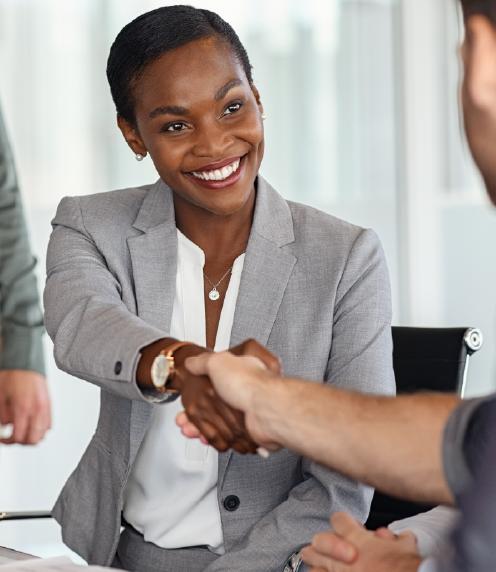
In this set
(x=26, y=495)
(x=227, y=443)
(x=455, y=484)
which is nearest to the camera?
(x=455, y=484)

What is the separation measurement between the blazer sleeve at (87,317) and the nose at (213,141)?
1.10 ft

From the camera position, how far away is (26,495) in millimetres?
4590

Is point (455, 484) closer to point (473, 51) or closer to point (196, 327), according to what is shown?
point (473, 51)

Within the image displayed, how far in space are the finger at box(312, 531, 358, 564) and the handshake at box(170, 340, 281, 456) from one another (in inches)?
6.4

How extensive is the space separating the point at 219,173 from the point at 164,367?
0.51 metres

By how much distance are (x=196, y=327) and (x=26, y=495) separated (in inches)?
96.4

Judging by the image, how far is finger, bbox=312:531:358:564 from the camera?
1.71m

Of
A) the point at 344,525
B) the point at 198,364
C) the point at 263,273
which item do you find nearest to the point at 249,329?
the point at 263,273

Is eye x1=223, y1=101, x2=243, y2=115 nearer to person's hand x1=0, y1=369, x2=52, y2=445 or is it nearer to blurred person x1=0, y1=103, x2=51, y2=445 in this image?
blurred person x1=0, y1=103, x2=51, y2=445

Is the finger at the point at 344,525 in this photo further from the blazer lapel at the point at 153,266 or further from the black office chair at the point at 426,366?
the black office chair at the point at 426,366

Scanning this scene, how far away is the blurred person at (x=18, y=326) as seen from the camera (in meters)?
2.37

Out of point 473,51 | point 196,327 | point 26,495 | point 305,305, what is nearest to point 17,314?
point 196,327

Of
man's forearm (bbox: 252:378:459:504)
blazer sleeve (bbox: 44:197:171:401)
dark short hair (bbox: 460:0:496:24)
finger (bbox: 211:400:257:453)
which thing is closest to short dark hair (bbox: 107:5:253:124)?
blazer sleeve (bbox: 44:197:171:401)

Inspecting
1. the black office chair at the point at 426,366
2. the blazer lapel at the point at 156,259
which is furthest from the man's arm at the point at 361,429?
the black office chair at the point at 426,366
